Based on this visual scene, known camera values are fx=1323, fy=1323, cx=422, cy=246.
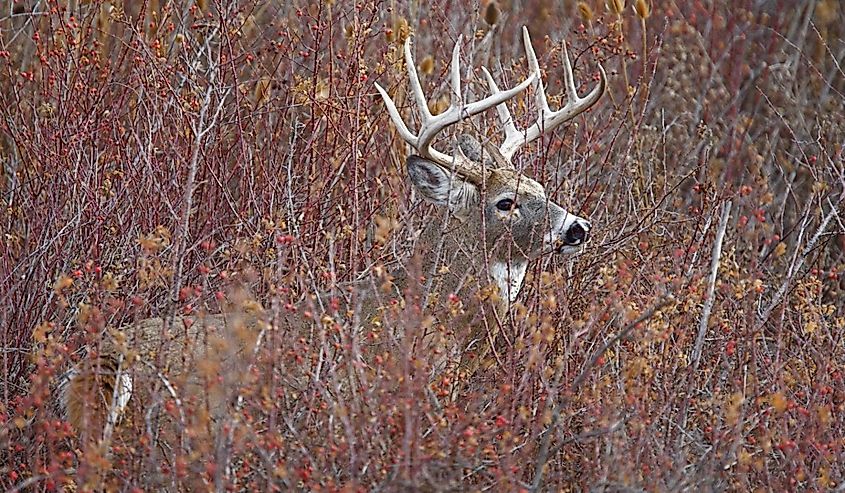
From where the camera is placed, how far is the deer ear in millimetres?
5480

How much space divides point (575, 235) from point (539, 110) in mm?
714

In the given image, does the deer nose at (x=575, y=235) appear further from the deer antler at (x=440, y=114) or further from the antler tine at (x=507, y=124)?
the antler tine at (x=507, y=124)

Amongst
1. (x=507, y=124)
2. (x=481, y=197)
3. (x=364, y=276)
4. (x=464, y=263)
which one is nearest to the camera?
(x=364, y=276)

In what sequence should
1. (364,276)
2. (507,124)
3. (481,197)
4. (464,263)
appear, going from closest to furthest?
(364,276)
(481,197)
(464,263)
(507,124)

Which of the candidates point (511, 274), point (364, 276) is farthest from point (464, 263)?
point (364, 276)

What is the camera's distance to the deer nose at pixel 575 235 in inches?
209

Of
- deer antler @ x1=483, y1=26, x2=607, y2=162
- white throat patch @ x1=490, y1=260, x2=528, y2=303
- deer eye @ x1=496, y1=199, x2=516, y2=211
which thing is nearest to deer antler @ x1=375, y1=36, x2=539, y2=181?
deer eye @ x1=496, y1=199, x2=516, y2=211

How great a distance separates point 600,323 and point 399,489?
1460 mm

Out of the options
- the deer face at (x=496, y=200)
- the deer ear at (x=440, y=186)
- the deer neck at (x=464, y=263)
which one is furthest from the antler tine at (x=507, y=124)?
the deer neck at (x=464, y=263)

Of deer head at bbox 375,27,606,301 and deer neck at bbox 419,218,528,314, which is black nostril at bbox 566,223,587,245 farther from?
deer neck at bbox 419,218,528,314

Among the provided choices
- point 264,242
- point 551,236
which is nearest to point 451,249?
point 551,236

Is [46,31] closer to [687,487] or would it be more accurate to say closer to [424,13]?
[424,13]

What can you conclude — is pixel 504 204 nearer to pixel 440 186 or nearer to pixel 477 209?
pixel 477 209

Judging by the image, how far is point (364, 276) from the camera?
5.23m
